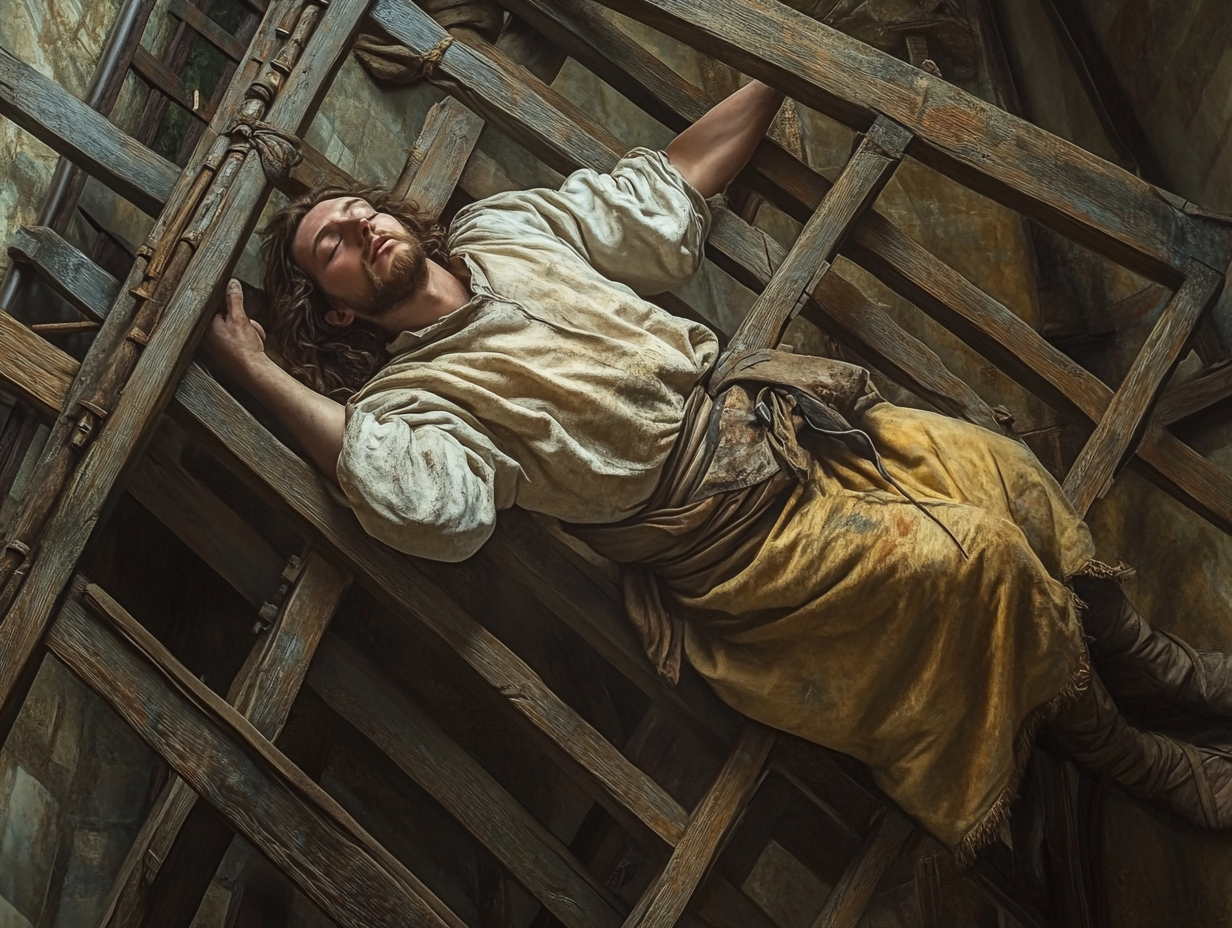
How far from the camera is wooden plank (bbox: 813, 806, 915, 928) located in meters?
2.39

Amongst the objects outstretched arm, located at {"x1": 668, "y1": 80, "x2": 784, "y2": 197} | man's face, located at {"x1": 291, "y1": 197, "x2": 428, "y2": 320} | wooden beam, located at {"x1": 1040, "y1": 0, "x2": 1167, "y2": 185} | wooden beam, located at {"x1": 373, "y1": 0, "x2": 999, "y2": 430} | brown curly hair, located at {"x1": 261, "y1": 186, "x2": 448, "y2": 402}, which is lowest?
brown curly hair, located at {"x1": 261, "y1": 186, "x2": 448, "y2": 402}

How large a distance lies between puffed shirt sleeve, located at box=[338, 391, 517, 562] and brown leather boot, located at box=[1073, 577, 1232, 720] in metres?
1.24

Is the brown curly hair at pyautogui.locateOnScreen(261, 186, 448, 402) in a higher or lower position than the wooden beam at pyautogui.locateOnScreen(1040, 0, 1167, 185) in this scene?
lower

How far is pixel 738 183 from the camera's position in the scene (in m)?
2.99

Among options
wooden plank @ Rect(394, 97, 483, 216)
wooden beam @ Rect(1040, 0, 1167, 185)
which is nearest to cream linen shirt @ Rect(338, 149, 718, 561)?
wooden plank @ Rect(394, 97, 483, 216)

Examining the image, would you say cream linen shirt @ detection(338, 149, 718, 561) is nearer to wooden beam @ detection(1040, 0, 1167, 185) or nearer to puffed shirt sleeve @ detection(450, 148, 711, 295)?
puffed shirt sleeve @ detection(450, 148, 711, 295)

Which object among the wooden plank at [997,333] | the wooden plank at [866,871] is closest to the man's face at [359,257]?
the wooden plank at [997,333]

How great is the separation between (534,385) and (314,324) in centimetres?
52

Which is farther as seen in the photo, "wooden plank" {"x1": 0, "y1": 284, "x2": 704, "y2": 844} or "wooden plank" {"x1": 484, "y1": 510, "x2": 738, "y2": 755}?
"wooden plank" {"x1": 484, "y1": 510, "x2": 738, "y2": 755}

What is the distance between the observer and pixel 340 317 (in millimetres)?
2516

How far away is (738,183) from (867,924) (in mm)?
2063

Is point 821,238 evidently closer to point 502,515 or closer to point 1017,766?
point 502,515

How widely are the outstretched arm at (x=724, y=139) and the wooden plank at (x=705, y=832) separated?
128cm

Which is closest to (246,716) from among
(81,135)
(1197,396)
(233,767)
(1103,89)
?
(233,767)
